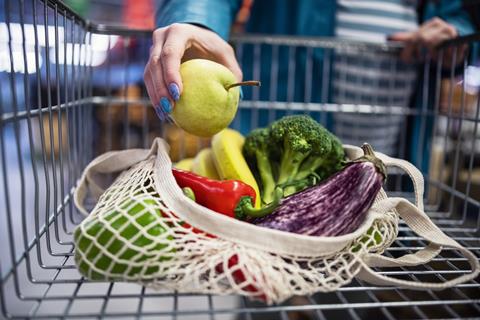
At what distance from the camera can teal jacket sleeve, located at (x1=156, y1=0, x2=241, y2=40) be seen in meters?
0.76

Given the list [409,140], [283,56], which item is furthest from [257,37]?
[409,140]

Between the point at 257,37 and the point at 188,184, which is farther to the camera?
the point at 257,37

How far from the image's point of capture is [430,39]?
0.93 metres

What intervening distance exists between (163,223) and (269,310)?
0.44ft

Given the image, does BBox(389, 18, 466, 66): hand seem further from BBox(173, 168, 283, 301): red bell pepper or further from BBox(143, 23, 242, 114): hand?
BBox(173, 168, 283, 301): red bell pepper

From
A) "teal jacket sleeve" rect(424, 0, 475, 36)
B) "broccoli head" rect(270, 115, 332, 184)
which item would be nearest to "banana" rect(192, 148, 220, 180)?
"broccoli head" rect(270, 115, 332, 184)

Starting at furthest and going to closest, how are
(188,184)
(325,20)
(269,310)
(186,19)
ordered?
(325,20) < (186,19) < (188,184) < (269,310)

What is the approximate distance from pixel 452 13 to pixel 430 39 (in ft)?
0.64

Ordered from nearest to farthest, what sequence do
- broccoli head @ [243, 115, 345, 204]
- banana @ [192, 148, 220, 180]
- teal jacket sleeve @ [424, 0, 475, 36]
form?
broccoli head @ [243, 115, 345, 204]
banana @ [192, 148, 220, 180]
teal jacket sleeve @ [424, 0, 475, 36]

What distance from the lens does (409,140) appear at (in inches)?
41.5

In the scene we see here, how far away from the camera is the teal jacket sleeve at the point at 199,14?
757 mm

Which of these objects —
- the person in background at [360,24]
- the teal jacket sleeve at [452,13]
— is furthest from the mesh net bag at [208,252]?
the teal jacket sleeve at [452,13]

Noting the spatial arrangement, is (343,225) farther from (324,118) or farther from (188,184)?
(324,118)

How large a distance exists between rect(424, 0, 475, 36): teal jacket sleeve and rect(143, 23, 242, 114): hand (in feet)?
1.96
